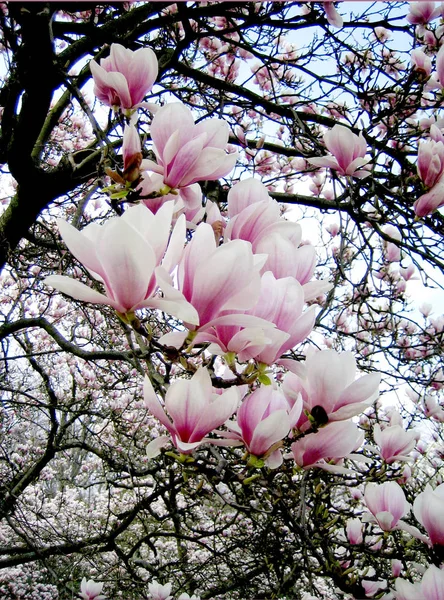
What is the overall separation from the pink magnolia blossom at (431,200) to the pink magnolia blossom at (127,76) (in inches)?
30.3

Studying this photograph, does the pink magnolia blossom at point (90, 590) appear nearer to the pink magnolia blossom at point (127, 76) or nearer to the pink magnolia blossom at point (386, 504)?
the pink magnolia blossom at point (386, 504)

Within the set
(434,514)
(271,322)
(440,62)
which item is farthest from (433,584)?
(440,62)

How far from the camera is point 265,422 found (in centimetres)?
58

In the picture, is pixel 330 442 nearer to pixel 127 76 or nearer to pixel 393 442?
pixel 393 442

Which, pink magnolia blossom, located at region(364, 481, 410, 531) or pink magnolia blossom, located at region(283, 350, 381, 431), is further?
pink magnolia blossom, located at region(364, 481, 410, 531)

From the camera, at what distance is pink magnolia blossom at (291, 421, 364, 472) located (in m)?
0.64

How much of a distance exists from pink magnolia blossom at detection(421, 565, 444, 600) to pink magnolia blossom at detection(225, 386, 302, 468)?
464 millimetres

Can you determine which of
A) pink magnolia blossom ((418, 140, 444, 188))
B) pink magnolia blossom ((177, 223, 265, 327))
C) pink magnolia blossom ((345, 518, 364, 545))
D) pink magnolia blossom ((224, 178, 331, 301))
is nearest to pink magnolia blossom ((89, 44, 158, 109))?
pink magnolia blossom ((224, 178, 331, 301))

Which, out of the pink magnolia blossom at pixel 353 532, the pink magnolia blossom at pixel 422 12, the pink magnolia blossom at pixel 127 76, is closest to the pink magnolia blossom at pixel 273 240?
the pink magnolia blossom at pixel 127 76

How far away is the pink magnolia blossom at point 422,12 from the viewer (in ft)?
6.55

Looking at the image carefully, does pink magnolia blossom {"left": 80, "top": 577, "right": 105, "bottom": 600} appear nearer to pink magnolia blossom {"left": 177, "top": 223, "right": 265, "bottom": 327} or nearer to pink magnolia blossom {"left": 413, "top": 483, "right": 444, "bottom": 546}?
pink magnolia blossom {"left": 413, "top": 483, "right": 444, "bottom": 546}

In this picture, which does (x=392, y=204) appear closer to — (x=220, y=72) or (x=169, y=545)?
(x=220, y=72)

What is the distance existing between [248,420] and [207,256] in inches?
9.8

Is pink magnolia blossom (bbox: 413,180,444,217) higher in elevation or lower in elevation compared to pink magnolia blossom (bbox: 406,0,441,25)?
lower
